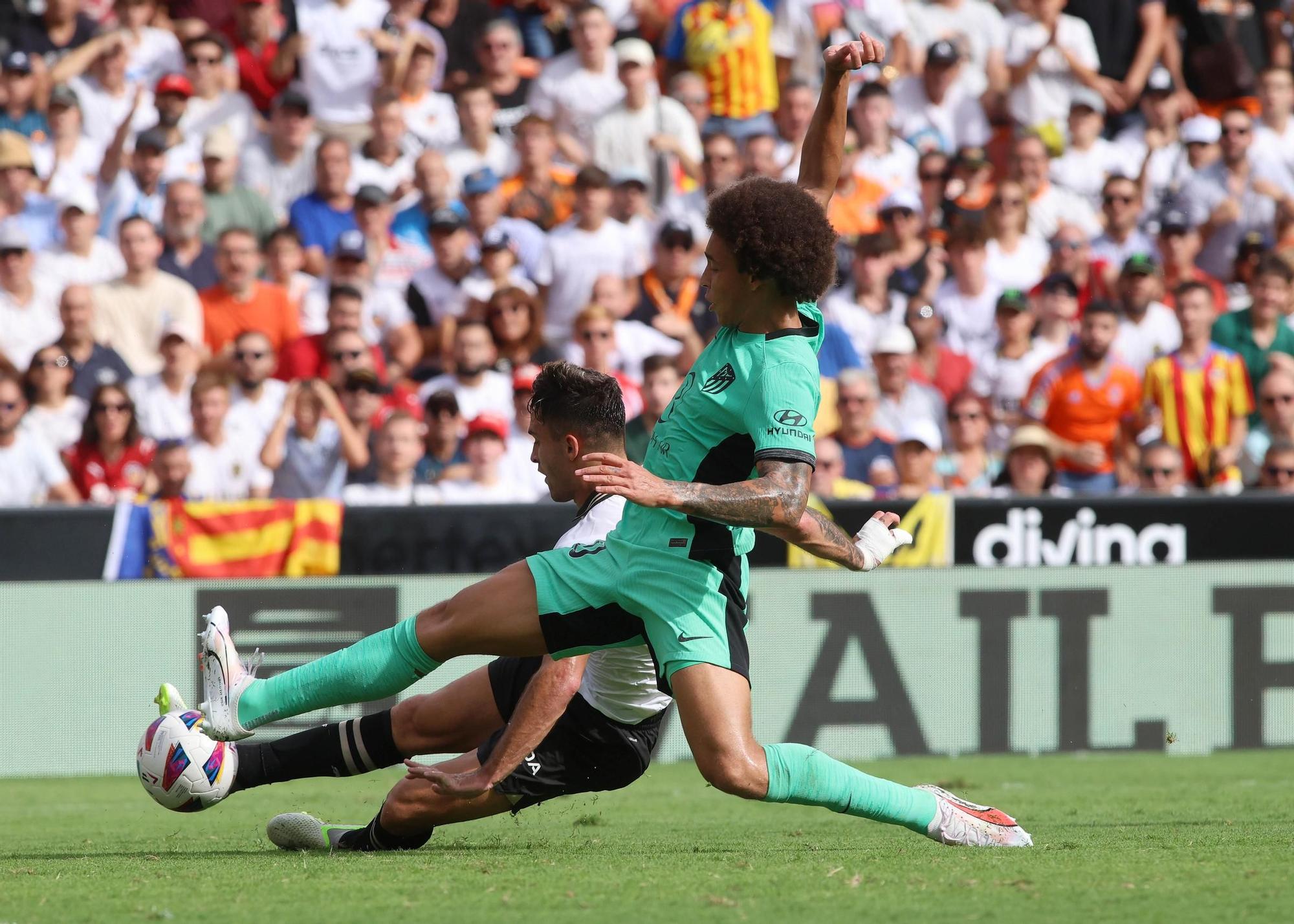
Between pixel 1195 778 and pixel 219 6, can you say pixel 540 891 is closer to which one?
pixel 1195 778

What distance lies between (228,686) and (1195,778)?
16.7 feet

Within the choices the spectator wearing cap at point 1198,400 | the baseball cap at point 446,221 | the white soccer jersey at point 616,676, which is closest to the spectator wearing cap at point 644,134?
the baseball cap at point 446,221

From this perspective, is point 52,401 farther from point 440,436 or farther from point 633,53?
point 633,53

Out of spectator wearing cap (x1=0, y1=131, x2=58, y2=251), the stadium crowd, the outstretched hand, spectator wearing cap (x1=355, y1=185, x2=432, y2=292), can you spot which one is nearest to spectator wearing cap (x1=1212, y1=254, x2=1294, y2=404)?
the stadium crowd

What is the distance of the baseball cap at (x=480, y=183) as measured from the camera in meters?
11.6

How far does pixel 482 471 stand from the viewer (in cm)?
970

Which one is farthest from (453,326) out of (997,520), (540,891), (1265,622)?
(540,891)

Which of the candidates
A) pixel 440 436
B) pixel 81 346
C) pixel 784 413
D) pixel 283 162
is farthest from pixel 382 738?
pixel 283 162

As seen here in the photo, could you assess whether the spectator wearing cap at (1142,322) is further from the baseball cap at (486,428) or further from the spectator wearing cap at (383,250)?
the spectator wearing cap at (383,250)

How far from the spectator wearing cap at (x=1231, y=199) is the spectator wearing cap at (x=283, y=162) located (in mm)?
6600

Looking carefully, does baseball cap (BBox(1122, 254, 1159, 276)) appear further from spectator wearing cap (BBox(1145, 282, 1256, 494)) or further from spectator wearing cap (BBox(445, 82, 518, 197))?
spectator wearing cap (BBox(445, 82, 518, 197))

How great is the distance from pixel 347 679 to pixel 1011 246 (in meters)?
8.25

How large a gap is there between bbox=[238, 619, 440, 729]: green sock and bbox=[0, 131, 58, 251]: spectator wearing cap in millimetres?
7026

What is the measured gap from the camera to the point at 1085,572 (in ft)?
30.9
